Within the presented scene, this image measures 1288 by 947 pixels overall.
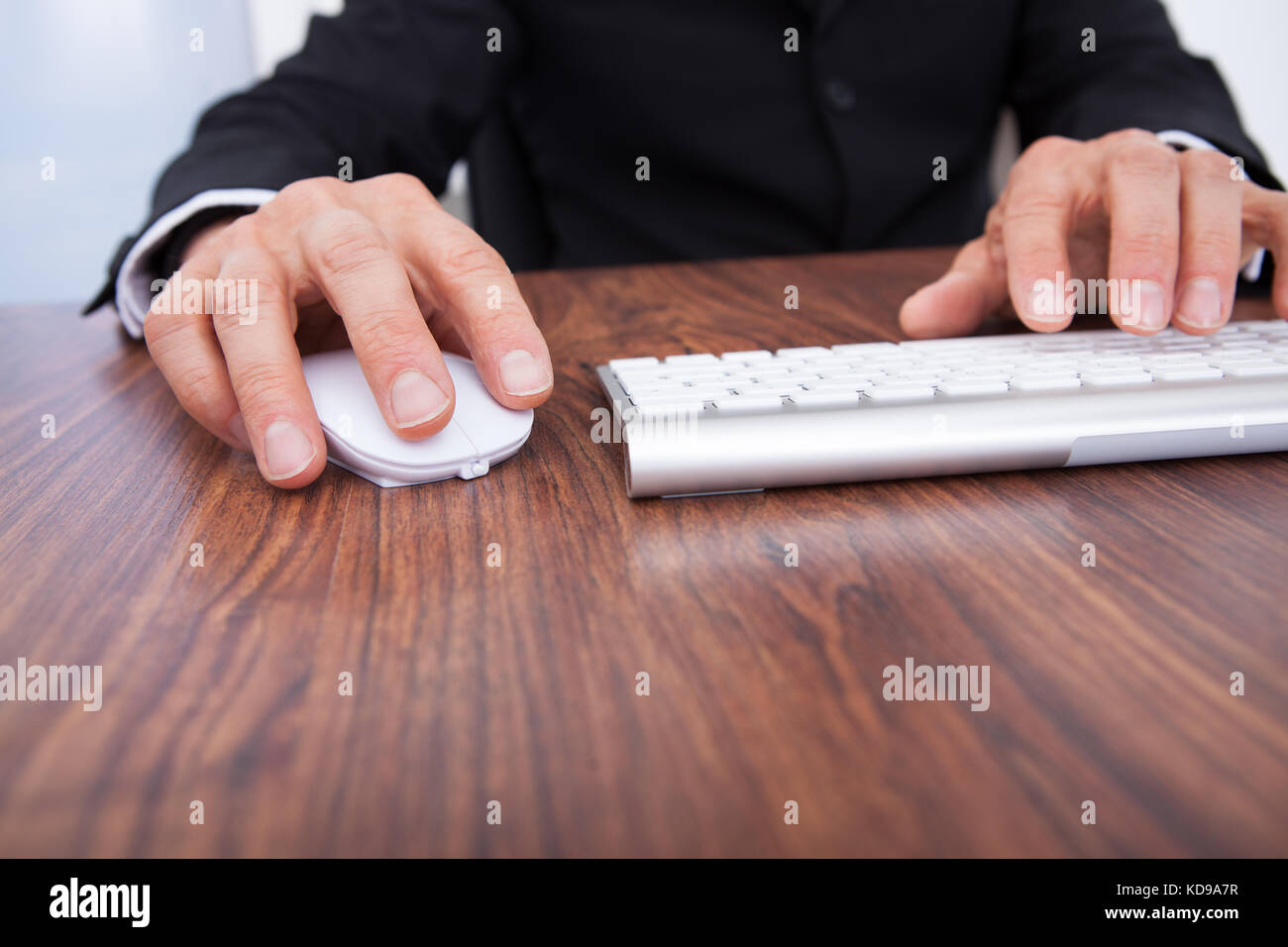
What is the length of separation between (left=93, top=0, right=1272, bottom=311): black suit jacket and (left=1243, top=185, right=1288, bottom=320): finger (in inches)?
12.7

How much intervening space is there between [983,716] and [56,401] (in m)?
0.63

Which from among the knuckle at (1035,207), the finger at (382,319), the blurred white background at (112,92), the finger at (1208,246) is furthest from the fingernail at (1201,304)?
the blurred white background at (112,92)

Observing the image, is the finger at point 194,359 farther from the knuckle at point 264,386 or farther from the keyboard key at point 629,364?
the keyboard key at point 629,364

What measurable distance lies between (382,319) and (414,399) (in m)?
0.06

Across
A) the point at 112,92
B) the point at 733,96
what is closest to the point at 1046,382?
the point at 733,96

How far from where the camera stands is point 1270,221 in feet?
2.02

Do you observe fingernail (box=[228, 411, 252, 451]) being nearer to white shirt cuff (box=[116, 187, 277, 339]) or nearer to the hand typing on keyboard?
white shirt cuff (box=[116, 187, 277, 339])

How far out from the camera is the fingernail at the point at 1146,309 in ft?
1.71

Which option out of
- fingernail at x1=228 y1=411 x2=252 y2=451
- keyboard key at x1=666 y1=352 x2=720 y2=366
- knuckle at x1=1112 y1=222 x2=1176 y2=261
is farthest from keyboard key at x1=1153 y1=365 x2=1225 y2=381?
fingernail at x1=228 y1=411 x2=252 y2=451

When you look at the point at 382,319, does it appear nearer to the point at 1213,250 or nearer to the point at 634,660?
the point at 634,660

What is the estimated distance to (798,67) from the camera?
3.55ft

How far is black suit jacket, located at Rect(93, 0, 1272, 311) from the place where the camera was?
1.00m

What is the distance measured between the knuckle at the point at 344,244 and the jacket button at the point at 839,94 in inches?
A: 27.8
